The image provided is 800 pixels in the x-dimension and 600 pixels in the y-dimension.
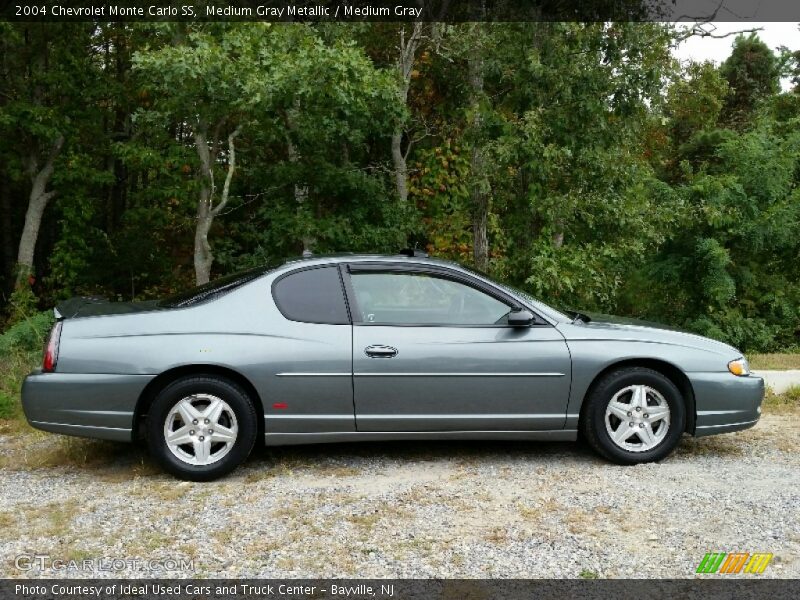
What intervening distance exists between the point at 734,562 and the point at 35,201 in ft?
61.3

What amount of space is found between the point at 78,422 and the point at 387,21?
11.9m

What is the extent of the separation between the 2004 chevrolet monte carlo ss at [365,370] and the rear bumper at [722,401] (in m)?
0.01

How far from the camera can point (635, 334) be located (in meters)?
5.71

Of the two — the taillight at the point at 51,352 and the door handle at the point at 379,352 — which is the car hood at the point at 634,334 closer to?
the door handle at the point at 379,352

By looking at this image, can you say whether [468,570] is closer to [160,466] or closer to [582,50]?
[160,466]

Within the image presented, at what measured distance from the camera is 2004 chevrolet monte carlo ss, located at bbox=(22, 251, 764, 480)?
518 centimetres

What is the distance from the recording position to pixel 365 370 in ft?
17.6

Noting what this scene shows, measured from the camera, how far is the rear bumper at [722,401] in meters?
5.66

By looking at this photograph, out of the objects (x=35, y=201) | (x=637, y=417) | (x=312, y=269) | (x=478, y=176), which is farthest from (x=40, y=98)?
(x=637, y=417)

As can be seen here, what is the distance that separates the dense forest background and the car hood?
14.4 feet

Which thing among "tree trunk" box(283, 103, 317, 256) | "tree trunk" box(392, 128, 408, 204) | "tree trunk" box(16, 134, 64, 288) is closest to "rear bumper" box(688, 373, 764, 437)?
"tree trunk" box(283, 103, 317, 256)

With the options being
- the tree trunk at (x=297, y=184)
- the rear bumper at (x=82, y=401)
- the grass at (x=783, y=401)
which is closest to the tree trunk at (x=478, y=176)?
the tree trunk at (x=297, y=184)

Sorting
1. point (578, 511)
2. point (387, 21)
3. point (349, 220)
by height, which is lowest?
point (578, 511)

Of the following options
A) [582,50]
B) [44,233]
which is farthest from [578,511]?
[44,233]
